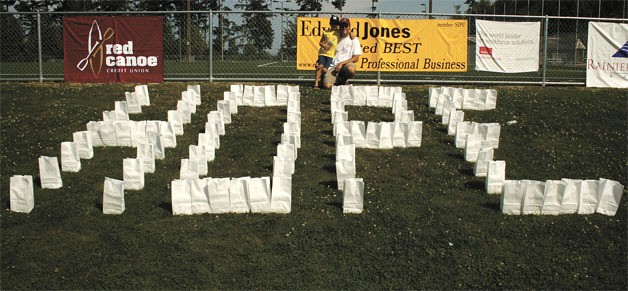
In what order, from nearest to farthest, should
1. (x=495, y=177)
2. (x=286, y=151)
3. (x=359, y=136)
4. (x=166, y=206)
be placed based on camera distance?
(x=166, y=206)
(x=495, y=177)
(x=286, y=151)
(x=359, y=136)

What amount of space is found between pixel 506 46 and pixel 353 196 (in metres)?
10.9

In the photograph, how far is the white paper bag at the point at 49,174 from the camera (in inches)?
328

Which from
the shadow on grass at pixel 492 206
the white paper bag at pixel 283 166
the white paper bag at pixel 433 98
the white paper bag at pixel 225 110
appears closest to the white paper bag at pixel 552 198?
the shadow on grass at pixel 492 206

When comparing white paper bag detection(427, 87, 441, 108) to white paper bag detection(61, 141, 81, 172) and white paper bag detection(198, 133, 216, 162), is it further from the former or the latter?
white paper bag detection(61, 141, 81, 172)

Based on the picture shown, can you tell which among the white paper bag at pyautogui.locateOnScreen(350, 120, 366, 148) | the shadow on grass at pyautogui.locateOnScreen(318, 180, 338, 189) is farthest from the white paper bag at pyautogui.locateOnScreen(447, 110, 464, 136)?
the shadow on grass at pyautogui.locateOnScreen(318, 180, 338, 189)

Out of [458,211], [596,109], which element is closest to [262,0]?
[596,109]

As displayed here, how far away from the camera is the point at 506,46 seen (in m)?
16.7

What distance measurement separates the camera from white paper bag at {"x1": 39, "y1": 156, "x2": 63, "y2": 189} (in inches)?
328

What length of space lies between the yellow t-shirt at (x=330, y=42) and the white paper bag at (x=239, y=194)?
8.04 metres

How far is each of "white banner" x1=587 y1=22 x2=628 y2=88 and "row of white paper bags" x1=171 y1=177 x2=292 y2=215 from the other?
12.3 m

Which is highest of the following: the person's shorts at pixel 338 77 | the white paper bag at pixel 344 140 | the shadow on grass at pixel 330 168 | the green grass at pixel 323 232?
the person's shorts at pixel 338 77

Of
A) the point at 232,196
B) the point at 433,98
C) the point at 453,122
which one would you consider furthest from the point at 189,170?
the point at 433,98

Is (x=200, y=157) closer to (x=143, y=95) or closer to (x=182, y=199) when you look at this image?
(x=182, y=199)

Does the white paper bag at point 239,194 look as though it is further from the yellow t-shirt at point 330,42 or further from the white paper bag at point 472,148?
the yellow t-shirt at point 330,42
